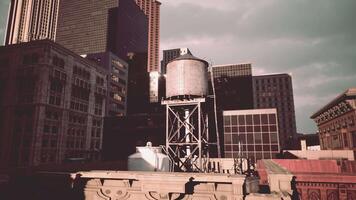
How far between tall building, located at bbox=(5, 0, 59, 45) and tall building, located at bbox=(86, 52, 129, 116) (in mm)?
112014

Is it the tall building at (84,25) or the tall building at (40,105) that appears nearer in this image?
the tall building at (40,105)

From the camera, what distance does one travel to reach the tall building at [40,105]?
2015 inches

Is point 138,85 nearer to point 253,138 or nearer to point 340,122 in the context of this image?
point 340,122

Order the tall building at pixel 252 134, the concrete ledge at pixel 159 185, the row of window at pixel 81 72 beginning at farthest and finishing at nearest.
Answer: the row of window at pixel 81 72, the tall building at pixel 252 134, the concrete ledge at pixel 159 185

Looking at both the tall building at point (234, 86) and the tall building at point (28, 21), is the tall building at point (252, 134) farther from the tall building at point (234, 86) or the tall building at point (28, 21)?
the tall building at point (28, 21)

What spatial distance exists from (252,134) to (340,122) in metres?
24.6

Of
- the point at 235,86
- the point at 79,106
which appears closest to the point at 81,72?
the point at 79,106

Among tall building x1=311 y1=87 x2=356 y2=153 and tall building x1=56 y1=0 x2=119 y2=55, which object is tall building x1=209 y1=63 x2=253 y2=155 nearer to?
tall building x1=311 y1=87 x2=356 y2=153

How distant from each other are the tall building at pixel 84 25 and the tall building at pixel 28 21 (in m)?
35.9

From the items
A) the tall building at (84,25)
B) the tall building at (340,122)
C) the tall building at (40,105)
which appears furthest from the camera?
the tall building at (84,25)

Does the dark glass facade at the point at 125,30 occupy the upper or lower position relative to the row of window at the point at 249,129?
upper

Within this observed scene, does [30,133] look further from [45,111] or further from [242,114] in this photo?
[242,114]

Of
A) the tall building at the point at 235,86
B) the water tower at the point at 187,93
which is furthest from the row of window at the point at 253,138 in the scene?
the tall building at the point at 235,86

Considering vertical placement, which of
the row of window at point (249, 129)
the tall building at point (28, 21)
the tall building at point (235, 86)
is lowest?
the row of window at point (249, 129)
